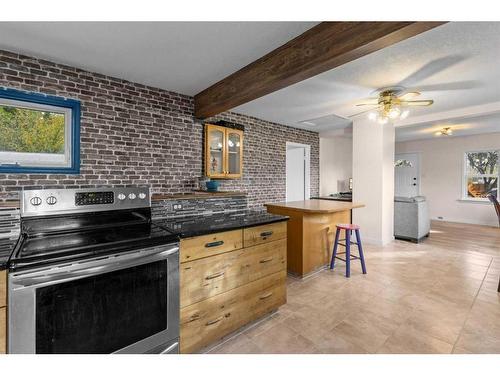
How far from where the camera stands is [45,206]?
167cm

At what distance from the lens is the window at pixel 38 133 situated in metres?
2.15

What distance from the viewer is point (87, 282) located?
128 centimetres

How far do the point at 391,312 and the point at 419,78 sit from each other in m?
2.52

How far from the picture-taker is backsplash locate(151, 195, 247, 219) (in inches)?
85.9

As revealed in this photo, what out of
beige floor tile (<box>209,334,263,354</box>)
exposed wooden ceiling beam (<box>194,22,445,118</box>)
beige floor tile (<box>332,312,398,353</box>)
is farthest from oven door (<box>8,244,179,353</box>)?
exposed wooden ceiling beam (<box>194,22,445,118</box>)

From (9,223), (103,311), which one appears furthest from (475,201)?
(9,223)

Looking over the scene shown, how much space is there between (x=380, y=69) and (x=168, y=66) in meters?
2.19

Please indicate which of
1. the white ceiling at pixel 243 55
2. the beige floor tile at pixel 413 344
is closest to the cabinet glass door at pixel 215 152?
the white ceiling at pixel 243 55

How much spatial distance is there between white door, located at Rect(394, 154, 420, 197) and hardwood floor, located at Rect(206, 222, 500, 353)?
13.0 ft

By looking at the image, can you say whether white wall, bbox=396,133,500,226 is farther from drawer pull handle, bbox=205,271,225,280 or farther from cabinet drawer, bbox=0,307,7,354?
cabinet drawer, bbox=0,307,7,354

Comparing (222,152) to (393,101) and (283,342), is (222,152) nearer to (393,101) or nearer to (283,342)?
(393,101)

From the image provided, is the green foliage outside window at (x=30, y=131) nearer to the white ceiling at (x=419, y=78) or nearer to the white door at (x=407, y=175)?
the white ceiling at (x=419, y=78)

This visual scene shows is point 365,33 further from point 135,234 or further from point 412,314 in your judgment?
point 412,314
